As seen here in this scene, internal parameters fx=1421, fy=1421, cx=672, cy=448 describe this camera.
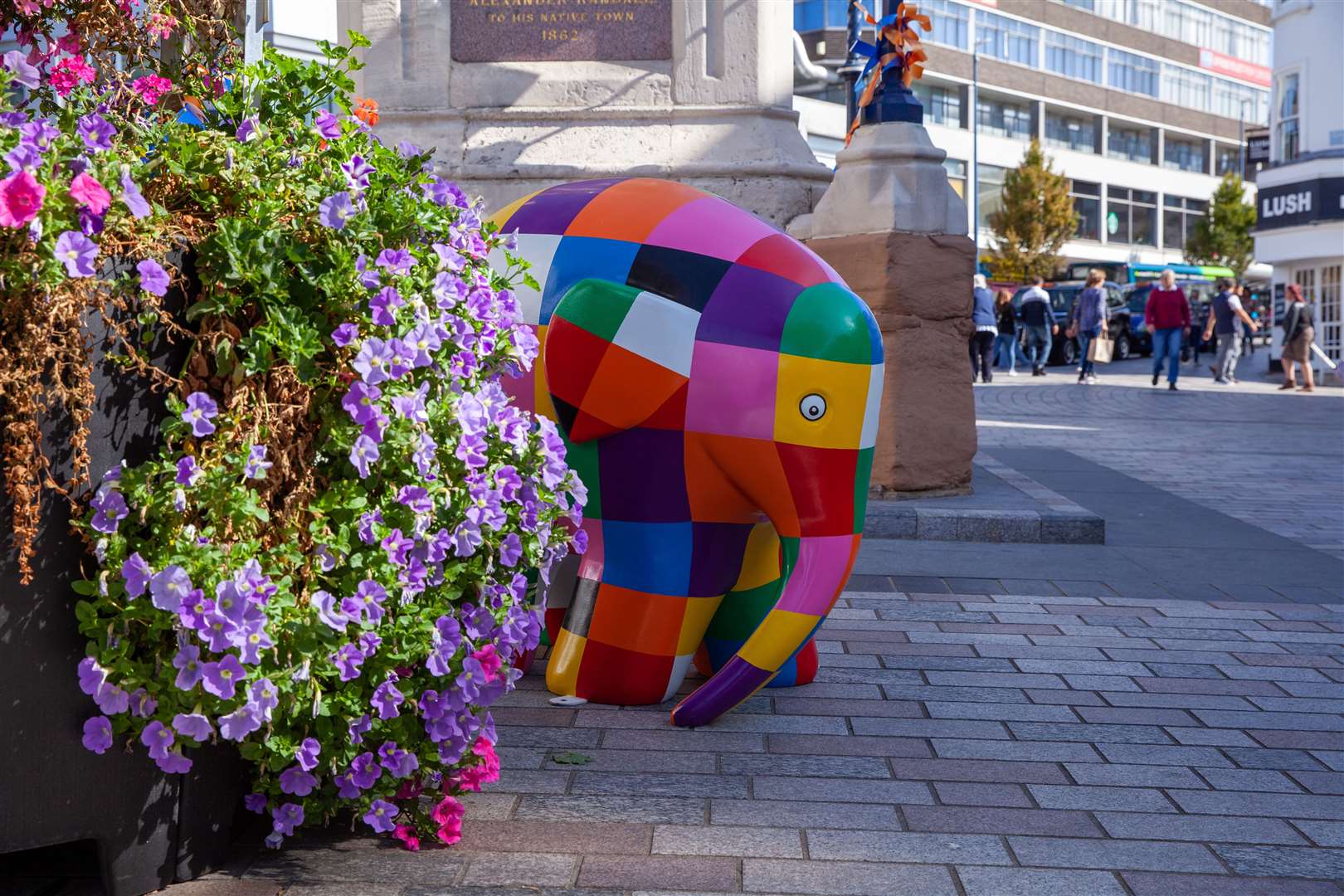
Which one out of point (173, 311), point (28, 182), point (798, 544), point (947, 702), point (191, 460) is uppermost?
point (28, 182)

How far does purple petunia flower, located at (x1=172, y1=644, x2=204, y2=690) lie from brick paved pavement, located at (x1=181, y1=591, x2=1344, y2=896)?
1.73ft

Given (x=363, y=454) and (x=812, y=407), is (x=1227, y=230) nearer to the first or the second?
→ (x=812, y=407)

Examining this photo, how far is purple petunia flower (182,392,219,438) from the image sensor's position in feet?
7.68

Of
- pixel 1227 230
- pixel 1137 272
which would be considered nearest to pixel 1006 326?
pixel 1137 272

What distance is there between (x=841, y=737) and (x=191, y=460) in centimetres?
196

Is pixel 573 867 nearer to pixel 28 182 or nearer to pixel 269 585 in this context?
pixel 269 585

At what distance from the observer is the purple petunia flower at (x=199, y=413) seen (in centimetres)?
234

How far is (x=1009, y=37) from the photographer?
5262cm

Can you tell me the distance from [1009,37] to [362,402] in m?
54.0

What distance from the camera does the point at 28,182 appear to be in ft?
6.93

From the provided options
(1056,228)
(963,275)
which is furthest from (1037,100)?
(963,275)

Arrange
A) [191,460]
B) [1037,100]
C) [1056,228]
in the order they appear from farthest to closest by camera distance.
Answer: [1037,100], [1056,228], [191,460]

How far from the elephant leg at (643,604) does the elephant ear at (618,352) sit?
12.7 inches

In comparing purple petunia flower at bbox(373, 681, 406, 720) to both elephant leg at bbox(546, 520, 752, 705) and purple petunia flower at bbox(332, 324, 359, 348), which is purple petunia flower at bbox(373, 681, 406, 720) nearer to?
purple petunia flower at bbox(332, 324, 359, 348)
